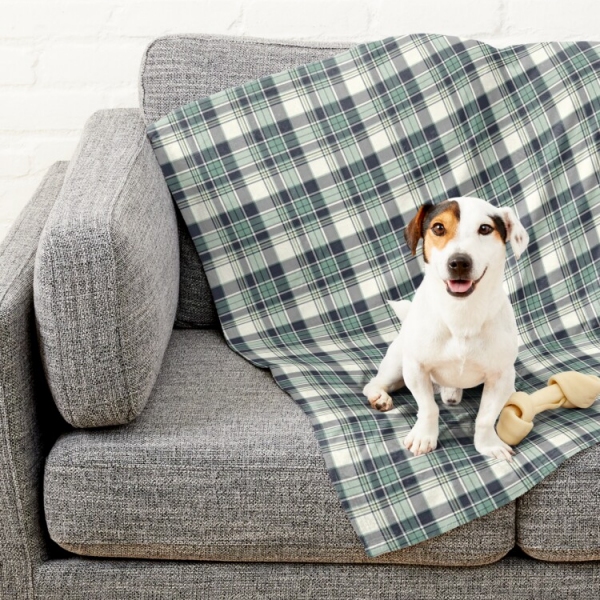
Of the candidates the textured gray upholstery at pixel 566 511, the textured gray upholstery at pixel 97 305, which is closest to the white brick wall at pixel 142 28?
the textured gray upholstery at pixel 97 305

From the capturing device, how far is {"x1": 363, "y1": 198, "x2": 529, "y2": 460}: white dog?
Result: 1.26 metres

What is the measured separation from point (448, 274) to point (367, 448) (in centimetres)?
32

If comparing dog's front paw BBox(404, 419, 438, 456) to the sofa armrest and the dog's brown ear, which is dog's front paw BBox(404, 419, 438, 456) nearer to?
the dog's brown ear

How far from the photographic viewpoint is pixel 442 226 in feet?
4.17

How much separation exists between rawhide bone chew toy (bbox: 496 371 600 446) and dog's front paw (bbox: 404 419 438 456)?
11 cm

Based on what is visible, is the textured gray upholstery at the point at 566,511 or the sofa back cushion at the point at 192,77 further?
the sofa back cushion at the point at 192,77

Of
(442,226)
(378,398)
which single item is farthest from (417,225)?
(378,398)

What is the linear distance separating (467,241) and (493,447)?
35cm

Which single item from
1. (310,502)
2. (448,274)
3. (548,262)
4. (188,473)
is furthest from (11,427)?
(548,262)

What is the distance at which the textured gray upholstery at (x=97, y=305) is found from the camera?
129 cm

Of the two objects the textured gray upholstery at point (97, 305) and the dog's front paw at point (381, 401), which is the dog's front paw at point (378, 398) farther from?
the textured gray upholstery at point (97, 305)

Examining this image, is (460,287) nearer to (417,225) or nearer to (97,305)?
(417,225)

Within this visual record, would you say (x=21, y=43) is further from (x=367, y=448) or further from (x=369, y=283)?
(x=367, y=448)

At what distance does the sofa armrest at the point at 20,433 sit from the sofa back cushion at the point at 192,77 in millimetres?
436
